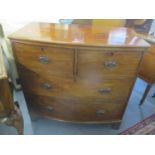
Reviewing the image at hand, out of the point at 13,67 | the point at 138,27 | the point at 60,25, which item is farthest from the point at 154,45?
the point at 13,67

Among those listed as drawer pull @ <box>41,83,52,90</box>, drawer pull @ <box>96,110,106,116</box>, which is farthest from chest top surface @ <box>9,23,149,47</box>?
drawer pull @ <box>96,110,106,116</box>

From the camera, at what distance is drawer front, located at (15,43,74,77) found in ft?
3.35

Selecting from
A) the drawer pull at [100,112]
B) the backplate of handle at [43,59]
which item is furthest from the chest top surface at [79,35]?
the drawer pull at [100,112]

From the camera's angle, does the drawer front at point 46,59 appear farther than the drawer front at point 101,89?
No

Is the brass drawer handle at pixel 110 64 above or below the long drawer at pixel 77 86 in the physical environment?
above

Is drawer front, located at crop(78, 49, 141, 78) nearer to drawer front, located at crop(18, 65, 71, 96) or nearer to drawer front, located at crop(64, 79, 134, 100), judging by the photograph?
drawer front, located at crop(64, 79, 134, 100)

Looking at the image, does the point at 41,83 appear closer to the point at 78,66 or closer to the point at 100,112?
the point at 78,66

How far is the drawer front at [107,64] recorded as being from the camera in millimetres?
1007

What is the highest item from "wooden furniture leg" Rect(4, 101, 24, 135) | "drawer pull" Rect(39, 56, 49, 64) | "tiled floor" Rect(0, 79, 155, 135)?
"drawer pull" Rect(39, 56, 49, 64)

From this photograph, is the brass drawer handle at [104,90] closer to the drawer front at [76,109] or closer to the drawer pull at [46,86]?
the drawer front at [76,109]

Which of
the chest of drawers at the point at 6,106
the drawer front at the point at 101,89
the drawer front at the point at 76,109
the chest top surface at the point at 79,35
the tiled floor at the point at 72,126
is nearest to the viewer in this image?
the chest of drawers at the point at 6,106

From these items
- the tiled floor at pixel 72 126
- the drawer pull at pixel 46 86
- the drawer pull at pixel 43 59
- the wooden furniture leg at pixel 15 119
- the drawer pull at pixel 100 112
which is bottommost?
the tiled floor at pixel 72 126

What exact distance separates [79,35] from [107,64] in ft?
0.95
